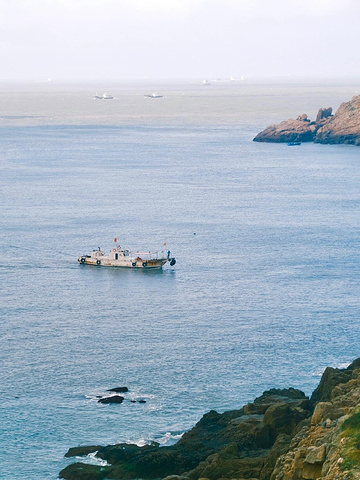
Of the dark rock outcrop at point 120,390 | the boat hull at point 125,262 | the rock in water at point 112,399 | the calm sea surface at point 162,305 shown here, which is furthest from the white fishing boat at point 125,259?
the rock in water at point 112,399

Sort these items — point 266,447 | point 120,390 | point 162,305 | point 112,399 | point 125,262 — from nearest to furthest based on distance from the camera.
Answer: point 266,447 → point 112,399 → point 120,390 → point 162,305 → point 125,262

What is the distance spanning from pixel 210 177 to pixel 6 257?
212 feet

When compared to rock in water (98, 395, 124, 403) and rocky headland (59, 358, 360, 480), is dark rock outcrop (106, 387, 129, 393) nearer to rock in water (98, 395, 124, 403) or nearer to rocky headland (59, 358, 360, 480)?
rock in water (98, 395, 124, 403)

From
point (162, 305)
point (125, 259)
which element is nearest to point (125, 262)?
point (125, 259)

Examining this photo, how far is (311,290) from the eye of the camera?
277ft

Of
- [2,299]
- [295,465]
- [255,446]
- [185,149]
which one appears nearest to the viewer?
[295,465]

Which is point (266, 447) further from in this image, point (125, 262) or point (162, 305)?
point (125, 262)

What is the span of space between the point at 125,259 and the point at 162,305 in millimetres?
16040

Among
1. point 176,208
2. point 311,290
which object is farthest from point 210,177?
point 311,290

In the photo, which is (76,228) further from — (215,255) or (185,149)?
(185,149)

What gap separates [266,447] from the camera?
46406 millimetres

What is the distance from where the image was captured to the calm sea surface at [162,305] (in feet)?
189

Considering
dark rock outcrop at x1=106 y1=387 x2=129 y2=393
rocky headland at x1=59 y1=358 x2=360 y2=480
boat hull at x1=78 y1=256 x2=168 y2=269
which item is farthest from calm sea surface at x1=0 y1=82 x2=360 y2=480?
rocky headland at x1=59 y1=358 x2=360 y2=480

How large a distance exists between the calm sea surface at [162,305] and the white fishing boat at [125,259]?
2.99 feet
